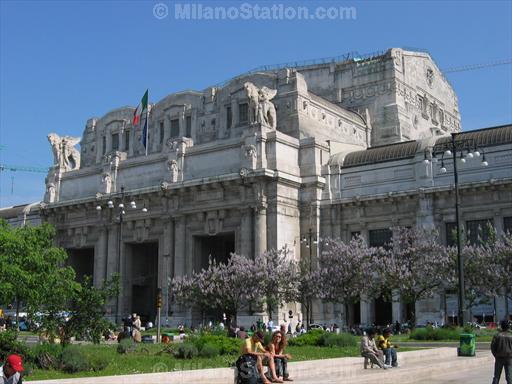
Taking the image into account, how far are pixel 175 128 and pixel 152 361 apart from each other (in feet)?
171

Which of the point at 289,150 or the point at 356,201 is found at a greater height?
the point at 289,150

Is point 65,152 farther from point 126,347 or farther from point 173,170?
point 126,347

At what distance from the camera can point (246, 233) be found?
54.8m

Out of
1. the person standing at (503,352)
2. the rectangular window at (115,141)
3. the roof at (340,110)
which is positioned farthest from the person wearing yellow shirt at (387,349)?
the rectangular window at (115,141)

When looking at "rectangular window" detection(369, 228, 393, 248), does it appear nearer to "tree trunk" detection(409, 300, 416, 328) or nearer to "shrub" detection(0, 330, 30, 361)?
"tree trunk" detection(409, 300, 416, 328)

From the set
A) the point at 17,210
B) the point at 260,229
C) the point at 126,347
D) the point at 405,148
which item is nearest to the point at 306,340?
the point at 126,347

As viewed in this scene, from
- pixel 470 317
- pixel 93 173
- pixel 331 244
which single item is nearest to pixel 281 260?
pixel 331 244

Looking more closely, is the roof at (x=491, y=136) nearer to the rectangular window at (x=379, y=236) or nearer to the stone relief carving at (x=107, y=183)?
the rectangular window at (x=379, y=236)

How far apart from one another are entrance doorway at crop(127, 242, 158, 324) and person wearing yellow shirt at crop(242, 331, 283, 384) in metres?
48.2

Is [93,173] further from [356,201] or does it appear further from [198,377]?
[198,377]

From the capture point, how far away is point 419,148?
53.8 m

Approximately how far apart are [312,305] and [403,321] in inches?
273

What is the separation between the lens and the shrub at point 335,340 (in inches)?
1140

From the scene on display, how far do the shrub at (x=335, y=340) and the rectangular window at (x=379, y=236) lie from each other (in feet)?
82.1
